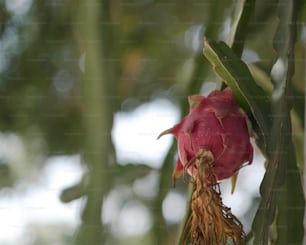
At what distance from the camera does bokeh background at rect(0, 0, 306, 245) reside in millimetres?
726

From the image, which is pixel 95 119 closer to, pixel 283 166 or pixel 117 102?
pixel 117 102

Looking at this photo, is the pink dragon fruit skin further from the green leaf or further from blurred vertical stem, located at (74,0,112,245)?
blurred vertical stem, located at (74,0,112,245)

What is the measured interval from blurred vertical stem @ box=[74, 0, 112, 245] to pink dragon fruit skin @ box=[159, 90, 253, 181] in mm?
123

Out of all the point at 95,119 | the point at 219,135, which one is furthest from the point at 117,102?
the point at 219,135

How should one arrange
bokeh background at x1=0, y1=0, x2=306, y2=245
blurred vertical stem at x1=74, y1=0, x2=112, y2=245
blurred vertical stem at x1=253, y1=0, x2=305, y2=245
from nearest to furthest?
blurred vertical stem at x1=253, y1=0, x2=305, y2=245, blurred vertical stem at x1=74, y1=0, x2=112, y2=245, bokeh background at x1=0, y1=0, x2=306, y2=245

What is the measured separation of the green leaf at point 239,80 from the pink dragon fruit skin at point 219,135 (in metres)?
0.01

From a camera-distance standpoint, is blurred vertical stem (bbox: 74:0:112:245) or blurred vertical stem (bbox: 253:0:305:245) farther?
blurred vertical stem (bbox: 74:0:112:245)

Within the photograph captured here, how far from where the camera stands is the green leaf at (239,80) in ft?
1.60

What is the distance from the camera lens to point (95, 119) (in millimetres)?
632

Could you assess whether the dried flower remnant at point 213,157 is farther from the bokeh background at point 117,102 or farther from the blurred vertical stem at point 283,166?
the bokeh background at point 117,102

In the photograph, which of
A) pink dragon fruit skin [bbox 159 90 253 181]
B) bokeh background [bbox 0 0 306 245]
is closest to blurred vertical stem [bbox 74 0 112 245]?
bokeh background [bbox 0 0 306 245]

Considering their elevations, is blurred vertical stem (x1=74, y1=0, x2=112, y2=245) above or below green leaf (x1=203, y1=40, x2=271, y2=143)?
below

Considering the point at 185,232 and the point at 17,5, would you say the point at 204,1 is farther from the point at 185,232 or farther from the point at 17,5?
the point at 185,232

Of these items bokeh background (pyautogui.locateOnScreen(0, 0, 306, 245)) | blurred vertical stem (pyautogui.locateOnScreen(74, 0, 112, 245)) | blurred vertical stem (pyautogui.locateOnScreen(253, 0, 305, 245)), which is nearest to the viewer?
blurred vertical stem (pyautogui.locateOnScreen(253, 0, 305, 245))
